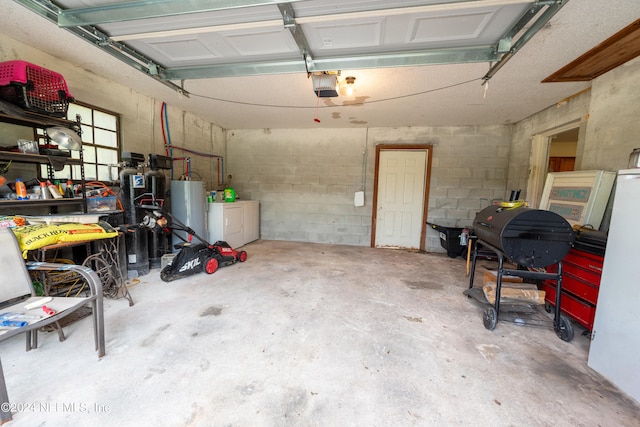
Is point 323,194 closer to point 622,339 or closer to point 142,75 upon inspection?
point 142,75

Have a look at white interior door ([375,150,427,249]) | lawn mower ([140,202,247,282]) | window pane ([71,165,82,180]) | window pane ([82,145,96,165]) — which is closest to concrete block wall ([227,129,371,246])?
white interior door ([375,150,427,249])

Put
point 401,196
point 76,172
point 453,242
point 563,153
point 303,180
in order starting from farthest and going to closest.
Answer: point 563,153
point 303,180
point 401,196
point 453,242
point 76,172

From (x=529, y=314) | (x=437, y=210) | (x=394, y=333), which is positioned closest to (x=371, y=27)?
(x=394, y=333)

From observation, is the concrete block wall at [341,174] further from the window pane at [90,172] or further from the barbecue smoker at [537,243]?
the barbecue smoker at [537,243]

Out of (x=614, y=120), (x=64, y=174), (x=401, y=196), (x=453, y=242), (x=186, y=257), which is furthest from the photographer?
(x=401, y=196)

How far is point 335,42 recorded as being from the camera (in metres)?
2.04

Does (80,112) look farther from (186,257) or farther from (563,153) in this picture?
(563,153)

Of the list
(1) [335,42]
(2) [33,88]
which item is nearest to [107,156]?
(2) [33,88]

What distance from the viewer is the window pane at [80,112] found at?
2.68 m

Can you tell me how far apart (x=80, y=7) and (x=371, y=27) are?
2078 millimetres

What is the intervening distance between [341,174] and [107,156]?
3676 millimetres

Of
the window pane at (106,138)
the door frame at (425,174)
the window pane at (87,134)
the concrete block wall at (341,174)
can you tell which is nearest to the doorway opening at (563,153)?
the concrete block wall at (341,174)

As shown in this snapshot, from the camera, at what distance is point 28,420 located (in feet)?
3.87

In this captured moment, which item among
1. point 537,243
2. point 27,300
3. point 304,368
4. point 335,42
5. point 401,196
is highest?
point 335,42
